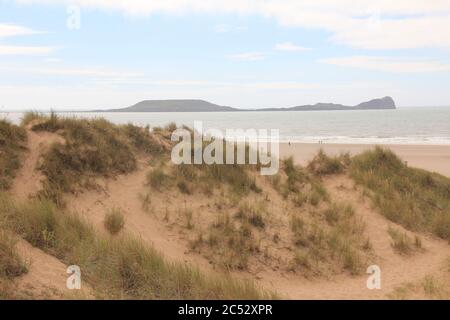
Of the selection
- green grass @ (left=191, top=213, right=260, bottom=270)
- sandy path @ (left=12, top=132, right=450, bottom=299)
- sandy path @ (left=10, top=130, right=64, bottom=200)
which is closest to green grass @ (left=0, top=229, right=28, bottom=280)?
sandy path @ (left=12, top=132, right=450, bottom=299)

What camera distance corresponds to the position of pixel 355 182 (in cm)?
1268

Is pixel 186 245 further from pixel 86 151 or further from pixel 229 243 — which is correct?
pixel 86 151

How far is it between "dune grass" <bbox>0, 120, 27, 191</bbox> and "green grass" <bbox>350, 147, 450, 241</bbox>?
921 centimetres

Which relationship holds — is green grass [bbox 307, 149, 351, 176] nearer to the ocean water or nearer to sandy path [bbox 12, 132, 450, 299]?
sandy path [bbox 12, 132, 450, 299]

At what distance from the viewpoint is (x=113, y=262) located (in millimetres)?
6520

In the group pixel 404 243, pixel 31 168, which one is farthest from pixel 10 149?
pixel 404 243

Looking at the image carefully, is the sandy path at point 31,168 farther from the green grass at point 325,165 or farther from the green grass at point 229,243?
the green grass at point 325,165

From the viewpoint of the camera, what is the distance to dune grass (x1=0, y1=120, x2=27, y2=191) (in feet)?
30.1
